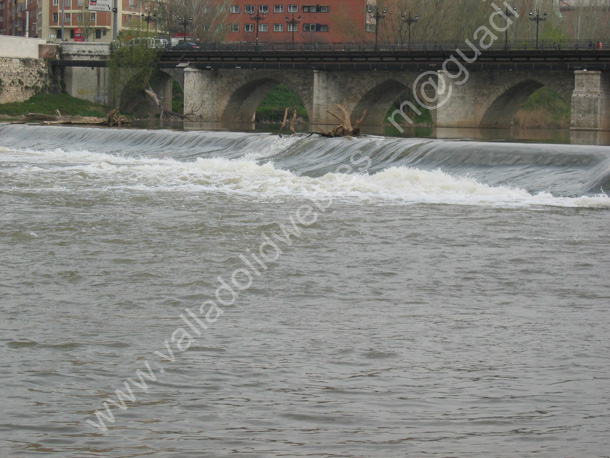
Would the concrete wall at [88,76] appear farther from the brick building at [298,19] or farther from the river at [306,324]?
the river at [306,324]

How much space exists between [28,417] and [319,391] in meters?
1.86

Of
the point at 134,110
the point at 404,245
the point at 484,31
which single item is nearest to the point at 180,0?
the point at 134,110

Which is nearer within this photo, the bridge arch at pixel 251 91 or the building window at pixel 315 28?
the bridge arch at pixel 251 91

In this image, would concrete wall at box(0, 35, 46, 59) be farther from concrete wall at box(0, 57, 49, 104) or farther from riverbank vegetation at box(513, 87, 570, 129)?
riverbank vegetation at box(513, 87, 570, 129)

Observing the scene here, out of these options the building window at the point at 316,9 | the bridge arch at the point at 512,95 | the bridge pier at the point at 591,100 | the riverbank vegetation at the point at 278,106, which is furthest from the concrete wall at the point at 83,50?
the bridge pier at the point at 591,100

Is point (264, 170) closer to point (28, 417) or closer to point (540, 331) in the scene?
point (540, 331)

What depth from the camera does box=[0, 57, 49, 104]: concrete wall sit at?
2256 inches

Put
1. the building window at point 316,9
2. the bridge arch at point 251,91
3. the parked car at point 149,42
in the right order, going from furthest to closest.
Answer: the building window at point 316,9 → the parked car at point 149,42 → the bridge arch at point 251,91

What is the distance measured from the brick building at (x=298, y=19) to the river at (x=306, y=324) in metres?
55.3

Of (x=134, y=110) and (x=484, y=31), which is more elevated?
(x=484, y=31)

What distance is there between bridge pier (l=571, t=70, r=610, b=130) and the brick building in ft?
104

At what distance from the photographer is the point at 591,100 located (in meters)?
40.2

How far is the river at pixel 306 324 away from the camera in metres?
5.99

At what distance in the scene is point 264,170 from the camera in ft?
78.5
